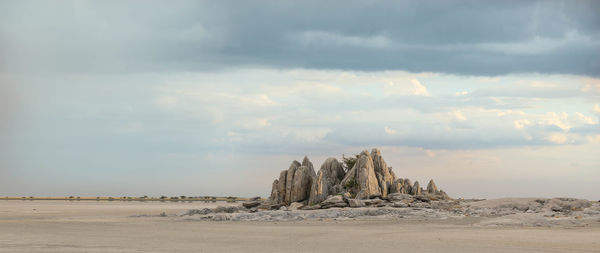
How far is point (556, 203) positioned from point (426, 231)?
2369 centimetres

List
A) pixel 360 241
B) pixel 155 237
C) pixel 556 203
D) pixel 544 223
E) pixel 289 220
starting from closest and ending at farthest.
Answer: pixel 360 241
pixel 155 237
pixel 544 223
pixel 289 220
pixel 556 203

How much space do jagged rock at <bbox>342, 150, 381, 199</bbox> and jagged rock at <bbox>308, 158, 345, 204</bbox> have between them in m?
1.28

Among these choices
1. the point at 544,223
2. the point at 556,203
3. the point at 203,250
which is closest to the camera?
the point at 203,250

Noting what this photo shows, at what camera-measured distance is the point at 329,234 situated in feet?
101

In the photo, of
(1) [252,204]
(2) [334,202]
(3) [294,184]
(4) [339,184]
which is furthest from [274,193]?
(2) [334,202]

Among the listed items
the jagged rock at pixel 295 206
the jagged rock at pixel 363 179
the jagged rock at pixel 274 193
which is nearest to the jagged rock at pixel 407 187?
the jagged rock at pixel 363 179

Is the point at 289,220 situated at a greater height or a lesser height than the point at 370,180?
lesser

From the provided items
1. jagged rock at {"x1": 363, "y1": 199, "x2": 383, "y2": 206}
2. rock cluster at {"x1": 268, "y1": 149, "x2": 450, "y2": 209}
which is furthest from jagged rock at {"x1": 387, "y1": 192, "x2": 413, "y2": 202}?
jagged rock at {"x1": 363, "y1": 199, "x2": 383, "y2": 206}

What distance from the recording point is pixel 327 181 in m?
54.7

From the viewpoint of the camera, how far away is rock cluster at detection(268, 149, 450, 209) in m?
52.2

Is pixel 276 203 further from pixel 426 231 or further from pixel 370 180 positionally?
pixel 426 231

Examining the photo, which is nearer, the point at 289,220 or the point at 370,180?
the point at 289,220

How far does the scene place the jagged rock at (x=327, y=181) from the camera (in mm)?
52219

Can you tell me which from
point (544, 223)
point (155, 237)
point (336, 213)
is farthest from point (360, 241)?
point (336, 213)
